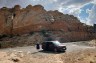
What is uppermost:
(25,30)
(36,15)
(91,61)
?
(36,15)

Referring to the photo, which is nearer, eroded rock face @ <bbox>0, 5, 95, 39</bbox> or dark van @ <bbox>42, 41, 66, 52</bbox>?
dark van @ <bbox>42, 41, 66, 52</bbox>

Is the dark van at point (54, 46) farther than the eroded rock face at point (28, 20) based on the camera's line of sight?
No

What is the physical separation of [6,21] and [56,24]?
1476cm

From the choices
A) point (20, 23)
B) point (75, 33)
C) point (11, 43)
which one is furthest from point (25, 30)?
point (75, 33)

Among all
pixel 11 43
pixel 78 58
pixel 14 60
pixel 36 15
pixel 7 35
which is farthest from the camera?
pixel 36 15

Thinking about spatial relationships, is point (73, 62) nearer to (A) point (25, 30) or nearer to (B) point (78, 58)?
(B) point (78, 58)

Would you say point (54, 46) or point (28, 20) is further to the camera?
point (28, 20)

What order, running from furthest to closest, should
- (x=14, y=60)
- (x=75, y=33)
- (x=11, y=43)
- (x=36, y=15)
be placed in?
(x=75, y=33)
(x=36, y=15)
(x=11, y=43)
(x=14, y=60)

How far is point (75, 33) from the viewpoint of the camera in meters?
65.6

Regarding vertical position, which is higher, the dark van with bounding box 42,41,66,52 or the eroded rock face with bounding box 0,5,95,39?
the eroded rock face with bounding box 0,5,95,39

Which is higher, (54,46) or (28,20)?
(28,20)

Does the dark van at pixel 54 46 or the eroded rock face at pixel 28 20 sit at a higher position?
the eroded rock face at pixel 28 20

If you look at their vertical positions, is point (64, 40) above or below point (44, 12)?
below

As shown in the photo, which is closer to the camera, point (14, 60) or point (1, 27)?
point (14, 60)
